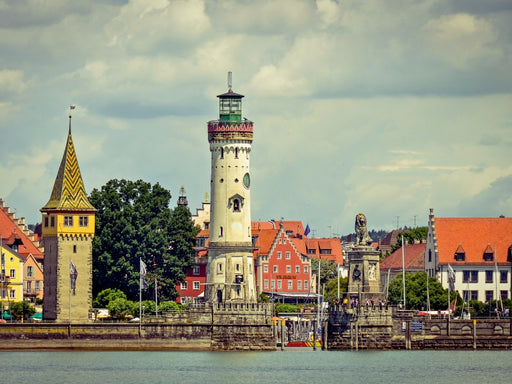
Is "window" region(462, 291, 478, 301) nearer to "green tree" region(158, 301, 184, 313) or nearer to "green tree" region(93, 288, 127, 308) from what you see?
"green tree" region(158, 301, 184, 313)

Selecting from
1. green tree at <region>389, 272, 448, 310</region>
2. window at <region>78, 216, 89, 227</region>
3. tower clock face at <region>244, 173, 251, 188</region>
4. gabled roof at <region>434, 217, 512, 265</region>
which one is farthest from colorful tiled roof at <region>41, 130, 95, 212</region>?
gabled roof at <region>434, 217, 512, 265</region>

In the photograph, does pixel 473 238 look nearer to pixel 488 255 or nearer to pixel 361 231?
pixel 488 255

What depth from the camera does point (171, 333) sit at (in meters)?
145

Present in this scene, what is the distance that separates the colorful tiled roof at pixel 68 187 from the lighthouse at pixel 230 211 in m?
12.8

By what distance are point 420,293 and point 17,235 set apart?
40348mm

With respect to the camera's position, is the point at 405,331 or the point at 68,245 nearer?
the point at 405,331

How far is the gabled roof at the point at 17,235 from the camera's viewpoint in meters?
172

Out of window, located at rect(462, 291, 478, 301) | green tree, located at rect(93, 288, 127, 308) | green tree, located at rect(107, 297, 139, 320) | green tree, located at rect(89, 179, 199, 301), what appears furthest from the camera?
window, located at rect(462, 291, 478, 301)

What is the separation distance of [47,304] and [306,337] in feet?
91.5

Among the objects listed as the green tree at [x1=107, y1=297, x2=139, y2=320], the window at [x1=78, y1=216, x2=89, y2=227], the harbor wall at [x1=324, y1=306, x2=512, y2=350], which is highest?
the window at [x1=78, y1=216, x2=89, y2=227]

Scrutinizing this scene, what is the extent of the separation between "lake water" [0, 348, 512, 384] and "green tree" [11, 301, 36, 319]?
13960 millimetres

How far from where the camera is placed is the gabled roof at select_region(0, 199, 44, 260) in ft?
566

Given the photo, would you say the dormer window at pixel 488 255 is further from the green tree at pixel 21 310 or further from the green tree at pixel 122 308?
the green tree at pixel 21 310

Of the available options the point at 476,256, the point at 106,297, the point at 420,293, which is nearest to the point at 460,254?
the point at 476,256
